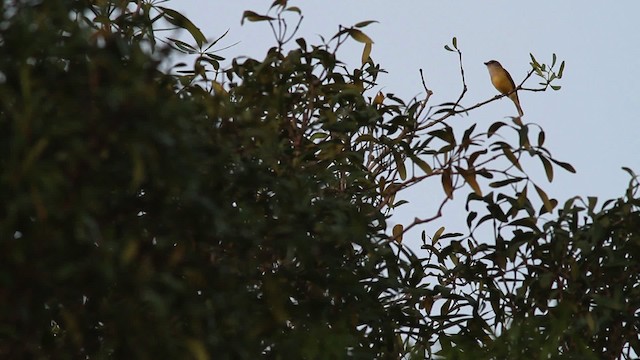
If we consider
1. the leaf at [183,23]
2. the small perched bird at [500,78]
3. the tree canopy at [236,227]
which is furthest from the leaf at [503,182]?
the small perched bird at [500,78]

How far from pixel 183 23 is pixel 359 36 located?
0.87 metres

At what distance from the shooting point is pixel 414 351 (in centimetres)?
260

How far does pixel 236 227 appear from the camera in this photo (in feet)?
6.66

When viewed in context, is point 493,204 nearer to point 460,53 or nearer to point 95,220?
point 460,53

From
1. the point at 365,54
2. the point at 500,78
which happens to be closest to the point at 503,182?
the point at 365,54

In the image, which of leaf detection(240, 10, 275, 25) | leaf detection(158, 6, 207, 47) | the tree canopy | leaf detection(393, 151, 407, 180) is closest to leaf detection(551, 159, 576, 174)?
the tree canopy

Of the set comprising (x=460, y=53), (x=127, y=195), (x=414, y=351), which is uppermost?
(x=460, y=53)

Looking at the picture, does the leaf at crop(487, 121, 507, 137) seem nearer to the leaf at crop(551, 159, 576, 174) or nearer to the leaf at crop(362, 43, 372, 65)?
the leaf at crop(551, 159, 576, 174)

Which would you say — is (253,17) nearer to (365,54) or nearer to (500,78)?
(365,54)

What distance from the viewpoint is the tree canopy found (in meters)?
1.79

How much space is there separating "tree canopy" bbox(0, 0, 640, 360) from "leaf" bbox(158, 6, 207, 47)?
57 mm

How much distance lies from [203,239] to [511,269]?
998 mm

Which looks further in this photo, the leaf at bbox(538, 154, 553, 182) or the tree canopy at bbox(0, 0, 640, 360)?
the leaf at bbox(538, 154, 553, 182)

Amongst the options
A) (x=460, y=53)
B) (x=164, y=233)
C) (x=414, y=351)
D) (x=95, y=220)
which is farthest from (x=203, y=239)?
(x=460, y=53)
